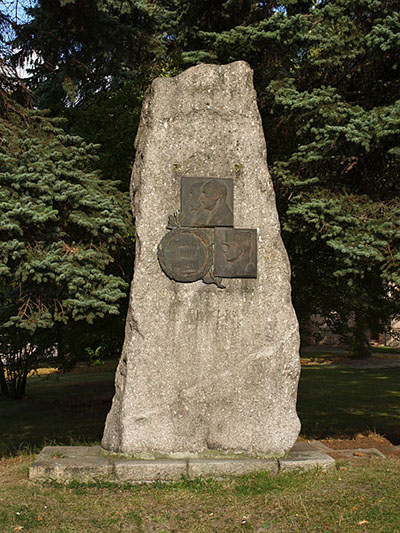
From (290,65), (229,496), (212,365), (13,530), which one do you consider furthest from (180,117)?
(13,530)

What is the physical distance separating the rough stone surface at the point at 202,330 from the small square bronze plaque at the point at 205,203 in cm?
11

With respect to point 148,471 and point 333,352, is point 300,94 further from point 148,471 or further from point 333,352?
point 333,352

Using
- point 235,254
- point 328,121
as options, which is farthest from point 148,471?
point 328,121

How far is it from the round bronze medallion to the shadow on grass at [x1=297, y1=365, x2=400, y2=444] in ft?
14.4

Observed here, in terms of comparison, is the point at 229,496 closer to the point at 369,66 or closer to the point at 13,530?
the point at 13,530

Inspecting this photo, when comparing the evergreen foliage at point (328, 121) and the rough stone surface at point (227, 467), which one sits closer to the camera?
the rough stone surface at point (227, 467)

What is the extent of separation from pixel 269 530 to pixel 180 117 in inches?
158

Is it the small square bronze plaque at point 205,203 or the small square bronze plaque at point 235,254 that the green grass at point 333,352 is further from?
the small square bronze plaque at point 205,203

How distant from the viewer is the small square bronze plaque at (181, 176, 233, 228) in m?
6.12

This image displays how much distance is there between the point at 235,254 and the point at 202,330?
2.72 ft

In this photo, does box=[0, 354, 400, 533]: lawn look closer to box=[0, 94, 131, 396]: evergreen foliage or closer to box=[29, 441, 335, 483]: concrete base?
box=[29, 441, 335, 483]: concrete base

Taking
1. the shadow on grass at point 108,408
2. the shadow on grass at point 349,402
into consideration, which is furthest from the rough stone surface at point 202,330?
the shadow on grass at point 349,402

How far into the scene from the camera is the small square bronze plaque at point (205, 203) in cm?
612

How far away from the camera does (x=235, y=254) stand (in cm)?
607
